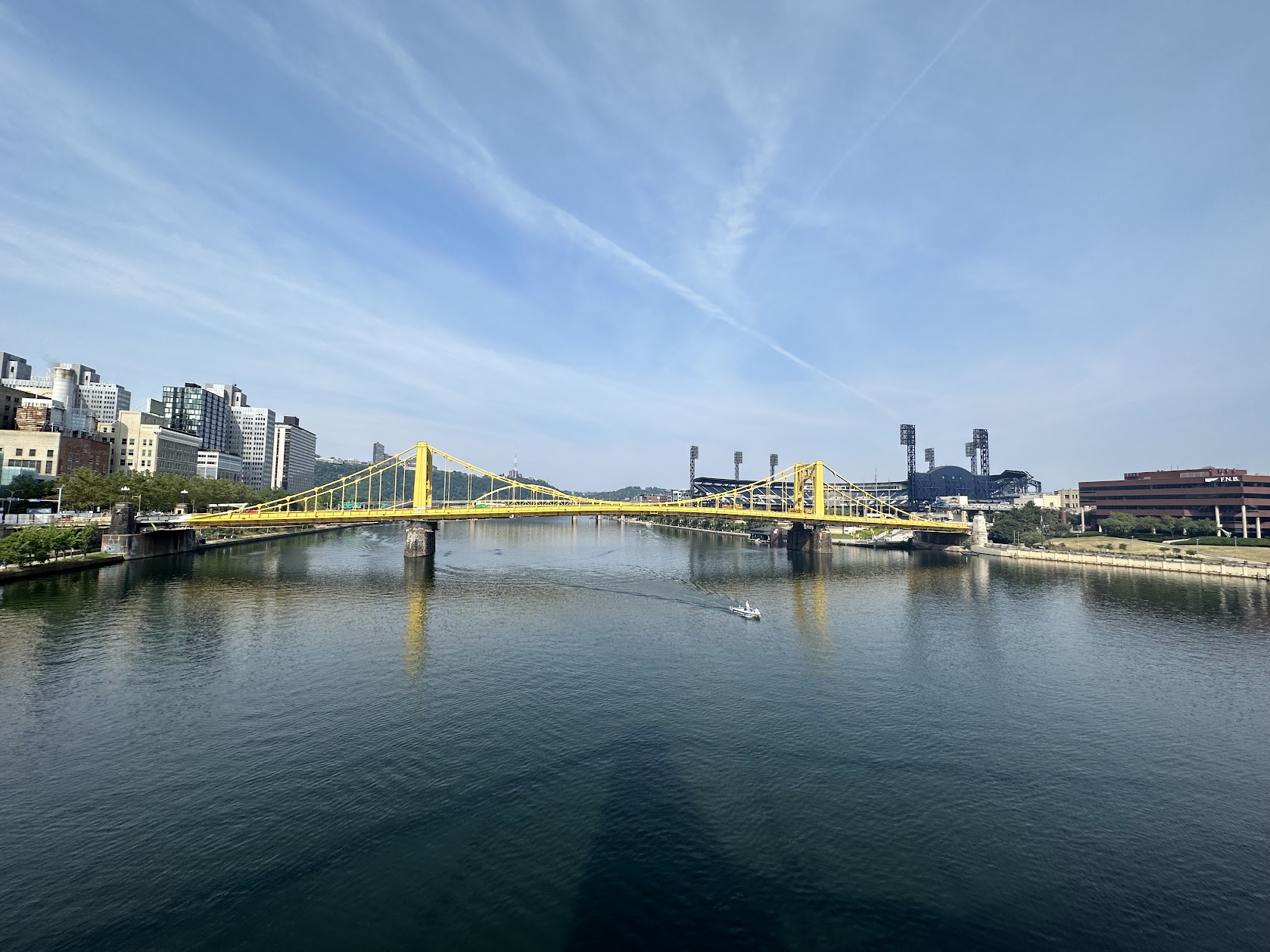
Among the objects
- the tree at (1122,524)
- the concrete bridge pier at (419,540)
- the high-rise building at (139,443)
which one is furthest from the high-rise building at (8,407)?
the tree at (1122,524)

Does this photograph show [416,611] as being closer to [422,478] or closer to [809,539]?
[422,478]

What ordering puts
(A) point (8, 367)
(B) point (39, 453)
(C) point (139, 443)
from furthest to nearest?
(A) point (8, 367) → (C) point (139, 443) → (B) point (39, 453)

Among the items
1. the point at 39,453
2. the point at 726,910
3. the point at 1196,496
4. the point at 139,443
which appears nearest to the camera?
the point at 726,910

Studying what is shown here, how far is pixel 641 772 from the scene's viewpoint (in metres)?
24.6

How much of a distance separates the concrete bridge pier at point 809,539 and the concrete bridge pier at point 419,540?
74620 millimetres

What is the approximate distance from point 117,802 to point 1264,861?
40.6 metres

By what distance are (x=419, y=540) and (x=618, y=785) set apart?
8664cm

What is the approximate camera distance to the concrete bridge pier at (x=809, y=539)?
414 feet

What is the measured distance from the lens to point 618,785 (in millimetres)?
23578

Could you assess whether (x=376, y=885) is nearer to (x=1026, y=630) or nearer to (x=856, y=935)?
(x=856, y=935)

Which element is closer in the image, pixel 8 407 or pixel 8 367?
pixel 8 407

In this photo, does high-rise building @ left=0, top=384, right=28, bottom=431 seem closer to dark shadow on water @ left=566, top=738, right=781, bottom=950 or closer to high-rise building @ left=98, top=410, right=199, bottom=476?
high-rise building @ left=98, top=410, right=199, bottom=476

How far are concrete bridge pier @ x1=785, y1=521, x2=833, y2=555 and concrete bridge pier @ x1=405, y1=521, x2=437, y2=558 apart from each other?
245 ft

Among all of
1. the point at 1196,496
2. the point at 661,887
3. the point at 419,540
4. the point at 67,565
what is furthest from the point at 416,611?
the point at 1196,496
